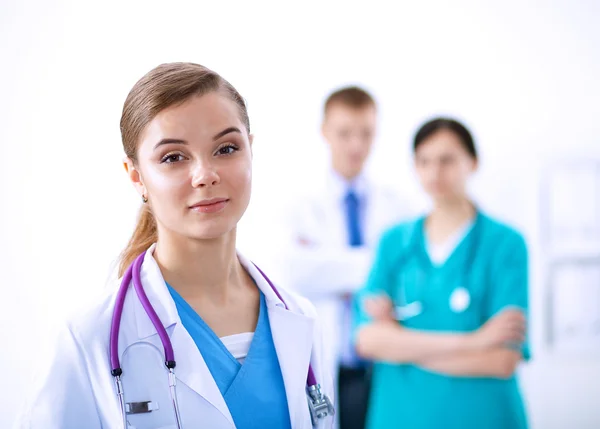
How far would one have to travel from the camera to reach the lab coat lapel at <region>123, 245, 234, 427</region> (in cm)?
95

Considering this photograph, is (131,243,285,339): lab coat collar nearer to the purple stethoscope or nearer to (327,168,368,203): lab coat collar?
the purple stethoscope

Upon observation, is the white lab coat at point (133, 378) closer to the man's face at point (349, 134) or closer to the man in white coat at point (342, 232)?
the man in white coat at point (342, 232)

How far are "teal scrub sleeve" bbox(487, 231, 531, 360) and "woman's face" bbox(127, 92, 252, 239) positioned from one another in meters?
1.35

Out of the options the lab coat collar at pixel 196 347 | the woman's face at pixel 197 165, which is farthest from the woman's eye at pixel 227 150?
the lab coat collar at pixel 196 347

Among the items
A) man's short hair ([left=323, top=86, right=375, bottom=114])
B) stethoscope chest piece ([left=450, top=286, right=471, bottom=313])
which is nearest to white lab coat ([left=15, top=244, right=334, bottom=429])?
stethoscope chest piece ([left=450, top=286, right=471, bottom=313])

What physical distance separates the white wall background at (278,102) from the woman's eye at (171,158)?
67.2 inches

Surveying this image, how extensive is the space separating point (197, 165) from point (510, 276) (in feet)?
4.73

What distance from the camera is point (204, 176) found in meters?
0.94

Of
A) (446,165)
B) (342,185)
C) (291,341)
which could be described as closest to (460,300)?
(446,165)

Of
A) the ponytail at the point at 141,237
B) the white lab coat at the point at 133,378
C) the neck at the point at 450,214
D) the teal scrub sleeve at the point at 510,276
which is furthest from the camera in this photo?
the neck at the point at 450,214

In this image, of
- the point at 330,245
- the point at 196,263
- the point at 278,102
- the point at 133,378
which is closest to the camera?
the point at 133,378

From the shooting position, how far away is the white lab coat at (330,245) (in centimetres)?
246

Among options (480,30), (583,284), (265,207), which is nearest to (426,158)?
(265,207)

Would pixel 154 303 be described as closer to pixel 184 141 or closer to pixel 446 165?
pixel 184 141
